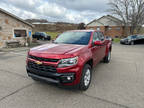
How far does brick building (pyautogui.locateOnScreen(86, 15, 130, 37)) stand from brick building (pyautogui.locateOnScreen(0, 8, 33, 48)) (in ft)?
70.8

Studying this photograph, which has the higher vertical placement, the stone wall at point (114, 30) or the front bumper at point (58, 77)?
the stone wall at point (114, 30)

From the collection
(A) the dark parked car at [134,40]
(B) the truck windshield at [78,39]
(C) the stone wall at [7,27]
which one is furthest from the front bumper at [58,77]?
(A) the dark parked car at [134,40]

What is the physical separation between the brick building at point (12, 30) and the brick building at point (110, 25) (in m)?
21.6

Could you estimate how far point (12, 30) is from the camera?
1222cm

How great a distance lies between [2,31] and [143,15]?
26.4m

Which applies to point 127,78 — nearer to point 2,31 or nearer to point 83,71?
point 83,71

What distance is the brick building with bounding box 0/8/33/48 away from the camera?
36.9 ft

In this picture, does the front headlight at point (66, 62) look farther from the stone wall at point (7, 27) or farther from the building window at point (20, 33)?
the building window at point (20, 33)

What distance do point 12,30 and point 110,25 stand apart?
82.5ft

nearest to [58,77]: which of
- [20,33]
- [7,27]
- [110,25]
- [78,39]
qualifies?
[78,39]

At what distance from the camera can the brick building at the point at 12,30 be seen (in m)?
11.2

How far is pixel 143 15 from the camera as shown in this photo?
74.2 feet

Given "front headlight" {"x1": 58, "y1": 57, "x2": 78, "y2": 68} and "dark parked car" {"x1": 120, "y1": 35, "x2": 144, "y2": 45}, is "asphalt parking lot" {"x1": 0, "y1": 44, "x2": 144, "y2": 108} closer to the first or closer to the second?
"front headlight" {"x1": 58, "y1": 57, "x2": 78, "y2": 68}

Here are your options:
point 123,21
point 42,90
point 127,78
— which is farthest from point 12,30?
point 123,21
